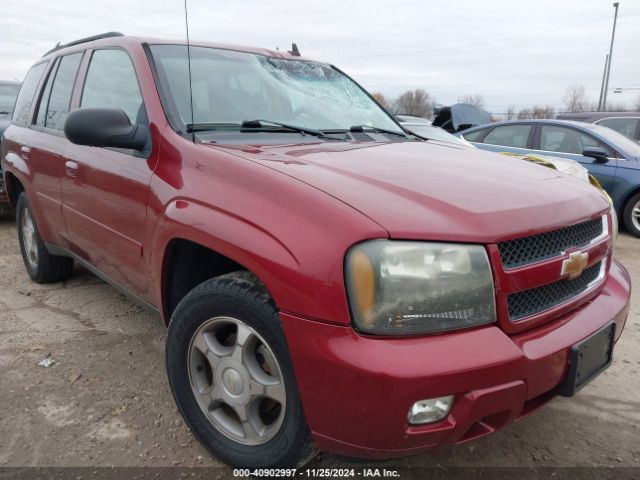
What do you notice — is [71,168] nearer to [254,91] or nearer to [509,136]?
[254,91]

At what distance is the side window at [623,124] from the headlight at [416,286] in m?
8.72

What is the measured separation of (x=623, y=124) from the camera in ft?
29.1

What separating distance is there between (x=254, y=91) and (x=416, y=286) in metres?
1.68

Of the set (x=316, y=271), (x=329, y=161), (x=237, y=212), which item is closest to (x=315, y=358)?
(x=316, y=271)

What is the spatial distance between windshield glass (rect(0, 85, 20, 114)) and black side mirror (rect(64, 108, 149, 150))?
6.08m

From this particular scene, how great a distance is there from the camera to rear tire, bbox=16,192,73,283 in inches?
158

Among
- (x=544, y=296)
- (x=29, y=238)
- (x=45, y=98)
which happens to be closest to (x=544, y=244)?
(x=544, y=296)

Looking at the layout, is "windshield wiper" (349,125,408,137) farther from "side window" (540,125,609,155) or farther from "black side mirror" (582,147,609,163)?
"side window" (540,125,609,155)

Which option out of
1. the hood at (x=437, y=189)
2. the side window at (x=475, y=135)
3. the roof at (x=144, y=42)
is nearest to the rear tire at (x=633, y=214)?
the side window at (x=475, y=135)

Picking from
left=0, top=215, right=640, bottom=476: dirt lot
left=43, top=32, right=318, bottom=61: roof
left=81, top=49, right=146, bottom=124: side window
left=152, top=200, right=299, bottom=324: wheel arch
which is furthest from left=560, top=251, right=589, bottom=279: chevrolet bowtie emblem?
left=43, top=32, right=318, bottom=61: roof

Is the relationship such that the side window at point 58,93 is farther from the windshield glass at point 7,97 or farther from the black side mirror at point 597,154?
the black side mirror at point 597,154

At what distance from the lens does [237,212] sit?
1829 mm

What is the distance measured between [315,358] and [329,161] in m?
0.87

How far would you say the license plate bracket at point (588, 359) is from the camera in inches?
68.2
